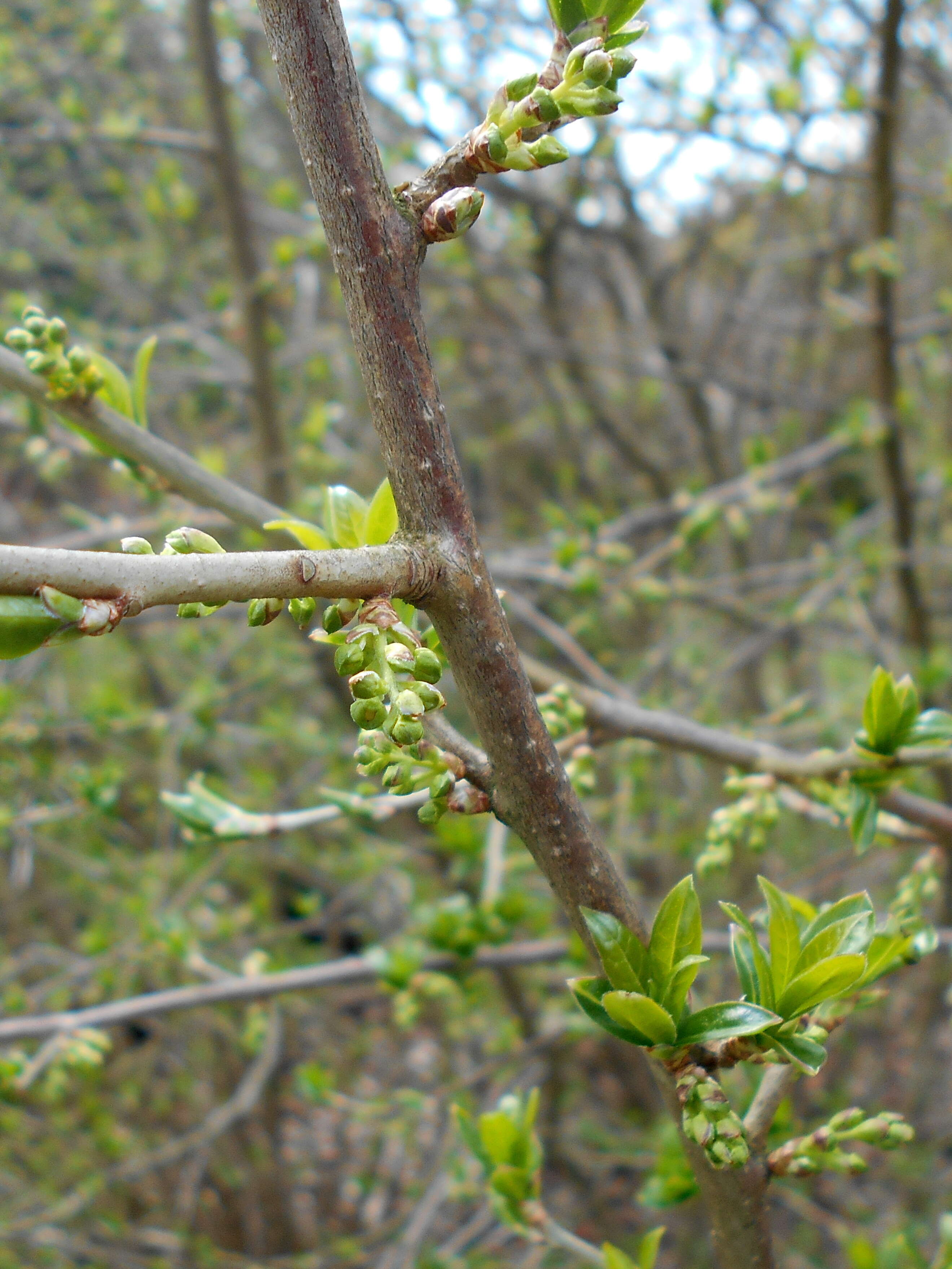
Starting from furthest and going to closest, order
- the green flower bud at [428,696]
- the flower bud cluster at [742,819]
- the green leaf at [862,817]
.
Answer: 1. the flower bud cluster at [742,819]
2. the green leaf at [862,817]
3. the green flower bud at [428,696]

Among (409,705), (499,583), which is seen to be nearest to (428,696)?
(409,705)

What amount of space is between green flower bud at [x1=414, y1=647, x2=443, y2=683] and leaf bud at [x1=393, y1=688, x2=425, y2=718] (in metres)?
0.03

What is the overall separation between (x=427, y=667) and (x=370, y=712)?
5cm

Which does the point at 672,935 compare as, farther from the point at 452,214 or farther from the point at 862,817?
the point at 452,214

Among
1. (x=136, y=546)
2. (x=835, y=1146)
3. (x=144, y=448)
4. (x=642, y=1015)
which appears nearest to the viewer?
(x=136, y=546)

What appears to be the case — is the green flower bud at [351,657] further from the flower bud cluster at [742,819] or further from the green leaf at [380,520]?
the flower bud cluster at [742,819]

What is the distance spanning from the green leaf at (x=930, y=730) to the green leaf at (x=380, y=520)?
673 millimetres

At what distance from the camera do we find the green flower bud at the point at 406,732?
57 centimetres

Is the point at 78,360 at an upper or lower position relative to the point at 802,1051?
upper

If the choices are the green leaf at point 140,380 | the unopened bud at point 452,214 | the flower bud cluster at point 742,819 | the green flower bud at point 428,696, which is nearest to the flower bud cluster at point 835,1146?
the flower bud cluster at point 742,819

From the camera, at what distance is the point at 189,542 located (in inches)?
23.0

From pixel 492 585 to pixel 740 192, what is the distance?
408 cm

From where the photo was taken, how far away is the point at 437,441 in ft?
2.26

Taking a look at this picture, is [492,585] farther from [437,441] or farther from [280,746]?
[280,746]
